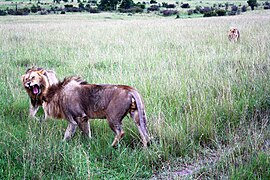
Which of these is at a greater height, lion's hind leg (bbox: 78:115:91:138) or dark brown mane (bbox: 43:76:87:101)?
dark brown mane (bbox: 43:76:87:101)

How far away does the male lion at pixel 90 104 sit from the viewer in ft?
13.7

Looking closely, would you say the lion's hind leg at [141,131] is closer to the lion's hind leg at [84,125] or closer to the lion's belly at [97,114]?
the lion's belly at [97,114]

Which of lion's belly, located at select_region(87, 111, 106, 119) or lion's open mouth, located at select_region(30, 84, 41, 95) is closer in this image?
lion's belly, located at select_region(87, 111, 106, 119)

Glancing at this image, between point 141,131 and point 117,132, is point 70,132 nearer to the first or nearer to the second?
point 117,132

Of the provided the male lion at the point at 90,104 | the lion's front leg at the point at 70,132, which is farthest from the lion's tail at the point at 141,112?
the lion's front leg at the point at 70,132

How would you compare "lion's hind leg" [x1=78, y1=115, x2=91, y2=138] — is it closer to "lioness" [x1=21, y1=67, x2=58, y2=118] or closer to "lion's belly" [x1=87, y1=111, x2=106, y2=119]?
"lion's belly" [x1=87, y1=111, x2=106, y2=119]

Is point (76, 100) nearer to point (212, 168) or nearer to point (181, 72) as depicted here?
point (212, 168)

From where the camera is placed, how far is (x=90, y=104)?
4.50 metres

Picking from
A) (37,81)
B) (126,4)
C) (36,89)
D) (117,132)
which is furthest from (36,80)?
(126,4)

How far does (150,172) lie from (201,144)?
1011 mm

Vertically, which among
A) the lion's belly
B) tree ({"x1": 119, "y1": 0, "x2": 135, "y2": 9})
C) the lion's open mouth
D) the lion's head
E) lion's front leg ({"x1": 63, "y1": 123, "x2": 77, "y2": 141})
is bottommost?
lion's front leg ({"x1": 63, "y1": 123, "x2": 77, "y2": 141})

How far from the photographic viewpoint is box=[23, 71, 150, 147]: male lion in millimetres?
4176

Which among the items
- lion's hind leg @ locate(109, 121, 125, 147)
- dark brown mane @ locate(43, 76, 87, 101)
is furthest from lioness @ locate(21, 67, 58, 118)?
lion's hind leg @ locate(109, 121, 125, 147)

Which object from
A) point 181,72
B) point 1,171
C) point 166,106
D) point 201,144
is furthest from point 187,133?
point 181,72
